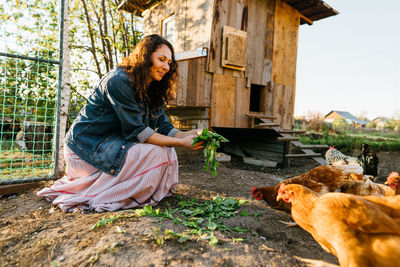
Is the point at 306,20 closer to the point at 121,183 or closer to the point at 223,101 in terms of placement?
the point at 223,101

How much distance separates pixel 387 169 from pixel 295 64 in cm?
396

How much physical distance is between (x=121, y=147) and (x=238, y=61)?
436cm

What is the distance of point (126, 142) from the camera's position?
8.20ft

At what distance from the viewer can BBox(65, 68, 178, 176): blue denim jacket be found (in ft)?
7.86

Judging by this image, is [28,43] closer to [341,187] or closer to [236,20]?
[236,20]

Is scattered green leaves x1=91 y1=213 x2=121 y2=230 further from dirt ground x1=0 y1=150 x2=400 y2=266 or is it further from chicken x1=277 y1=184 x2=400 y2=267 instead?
chicken x1=277 y1=184 x2=400 y2=267

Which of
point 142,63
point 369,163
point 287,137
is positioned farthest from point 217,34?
point 369,163

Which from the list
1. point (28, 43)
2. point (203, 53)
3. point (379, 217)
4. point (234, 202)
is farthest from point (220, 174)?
point (28, 43)

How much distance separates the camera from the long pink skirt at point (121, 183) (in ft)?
7.78

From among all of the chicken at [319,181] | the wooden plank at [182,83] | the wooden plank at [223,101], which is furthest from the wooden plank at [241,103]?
the chicken at [319,181]

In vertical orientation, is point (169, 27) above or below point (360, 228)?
above

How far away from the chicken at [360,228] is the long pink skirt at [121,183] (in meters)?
1.56

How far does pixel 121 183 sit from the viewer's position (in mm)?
2393

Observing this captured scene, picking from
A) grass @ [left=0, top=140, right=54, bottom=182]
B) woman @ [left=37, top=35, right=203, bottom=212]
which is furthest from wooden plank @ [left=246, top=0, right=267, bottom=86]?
grass @ [left=0, top=140, right=54, bottom=182]
